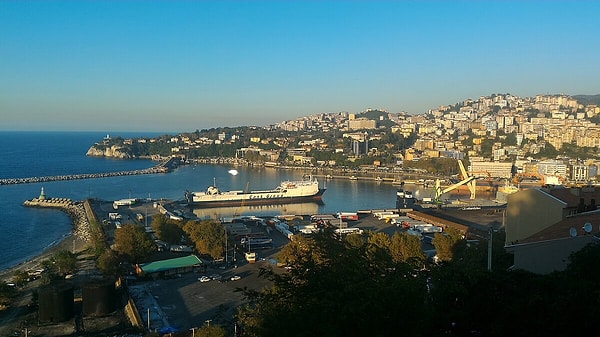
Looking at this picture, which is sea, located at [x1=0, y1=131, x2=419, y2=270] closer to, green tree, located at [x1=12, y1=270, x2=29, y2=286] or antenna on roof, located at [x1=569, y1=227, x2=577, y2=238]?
green tree, located at [x1=12, y1=270, x2=29, y2=286]

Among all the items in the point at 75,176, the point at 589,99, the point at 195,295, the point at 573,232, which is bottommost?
the point at 75,176

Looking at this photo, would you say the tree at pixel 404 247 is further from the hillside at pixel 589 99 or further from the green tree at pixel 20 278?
the hillside at pixel 589 99

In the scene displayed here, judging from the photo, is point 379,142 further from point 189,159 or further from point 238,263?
point 238,263

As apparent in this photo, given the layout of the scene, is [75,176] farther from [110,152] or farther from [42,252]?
[110,152]

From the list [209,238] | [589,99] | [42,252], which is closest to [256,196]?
[42,252]

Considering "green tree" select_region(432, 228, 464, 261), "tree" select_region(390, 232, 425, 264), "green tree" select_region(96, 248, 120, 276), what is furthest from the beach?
"green tree" select_region(432, 228, 464, 261)

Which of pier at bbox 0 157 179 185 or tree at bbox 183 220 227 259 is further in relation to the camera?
pier at bbox 0 157 179 185
